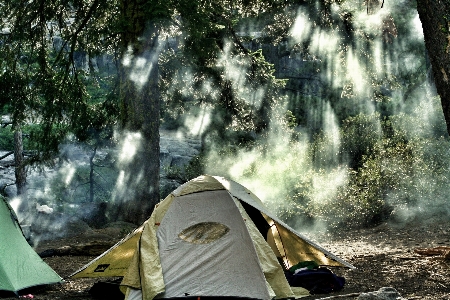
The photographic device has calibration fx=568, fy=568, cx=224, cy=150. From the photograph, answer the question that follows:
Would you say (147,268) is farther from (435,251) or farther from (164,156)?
(164,156)

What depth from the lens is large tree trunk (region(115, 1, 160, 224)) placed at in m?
12.7

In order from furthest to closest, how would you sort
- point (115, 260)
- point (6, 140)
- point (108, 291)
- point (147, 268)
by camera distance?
point (6, 140) → point (115, 260) → point (108, 291) → point (147, 268)

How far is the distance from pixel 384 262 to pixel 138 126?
252 inches

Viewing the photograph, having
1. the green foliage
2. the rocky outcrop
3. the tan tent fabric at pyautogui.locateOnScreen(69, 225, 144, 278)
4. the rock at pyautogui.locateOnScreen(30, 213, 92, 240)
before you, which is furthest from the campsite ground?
the green foliage

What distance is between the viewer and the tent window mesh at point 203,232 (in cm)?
671

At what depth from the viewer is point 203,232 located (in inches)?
267

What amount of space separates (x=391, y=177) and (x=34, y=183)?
14.8 metres

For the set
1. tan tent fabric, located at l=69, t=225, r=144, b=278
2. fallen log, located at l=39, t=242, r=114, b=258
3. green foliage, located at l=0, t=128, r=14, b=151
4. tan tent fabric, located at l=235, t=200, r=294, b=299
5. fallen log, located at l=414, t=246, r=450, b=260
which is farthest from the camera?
green foliage, located at l=0, t=128, r=14, b=151

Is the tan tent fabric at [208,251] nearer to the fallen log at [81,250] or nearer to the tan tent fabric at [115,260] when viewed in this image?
the tan tent fabric at [115,260]

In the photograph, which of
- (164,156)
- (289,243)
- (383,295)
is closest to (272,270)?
(383,295)

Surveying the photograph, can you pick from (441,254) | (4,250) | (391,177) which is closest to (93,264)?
(4,250)

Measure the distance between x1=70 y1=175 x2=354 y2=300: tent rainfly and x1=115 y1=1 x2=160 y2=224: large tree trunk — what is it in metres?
5.40

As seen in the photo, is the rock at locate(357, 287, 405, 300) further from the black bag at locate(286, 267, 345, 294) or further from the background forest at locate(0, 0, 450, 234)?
the background forest at locate(0, 0, 450, 234)

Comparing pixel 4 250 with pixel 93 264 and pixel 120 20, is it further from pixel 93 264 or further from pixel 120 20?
pixel 120 20
